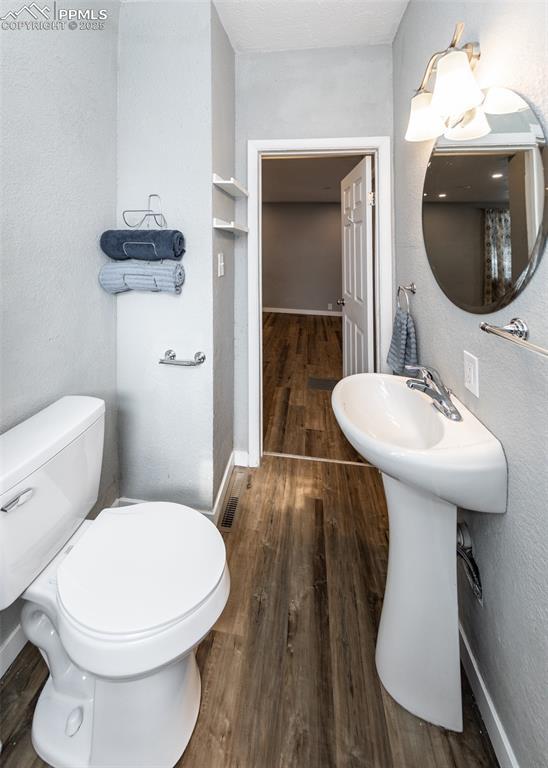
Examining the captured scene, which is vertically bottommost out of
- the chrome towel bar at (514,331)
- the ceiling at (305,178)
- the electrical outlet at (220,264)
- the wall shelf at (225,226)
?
the chrome towel bar at (514,331)

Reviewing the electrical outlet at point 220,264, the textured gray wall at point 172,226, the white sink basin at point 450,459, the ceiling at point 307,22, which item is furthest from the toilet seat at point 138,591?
the ceiling at point 307,22

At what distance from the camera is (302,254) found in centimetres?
788

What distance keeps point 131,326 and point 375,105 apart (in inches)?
69.8

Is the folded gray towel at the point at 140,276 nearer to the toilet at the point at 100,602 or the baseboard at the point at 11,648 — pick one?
the toilet at the point at 100,602

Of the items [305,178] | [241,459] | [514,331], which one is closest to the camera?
[514,331]

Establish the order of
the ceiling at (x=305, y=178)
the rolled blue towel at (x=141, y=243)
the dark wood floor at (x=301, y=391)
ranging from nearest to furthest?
the rolled blue towel at (x=141, y=243)
the dark wood floor at (x=301, y=391)
the ceiling at (x=305, y=178)

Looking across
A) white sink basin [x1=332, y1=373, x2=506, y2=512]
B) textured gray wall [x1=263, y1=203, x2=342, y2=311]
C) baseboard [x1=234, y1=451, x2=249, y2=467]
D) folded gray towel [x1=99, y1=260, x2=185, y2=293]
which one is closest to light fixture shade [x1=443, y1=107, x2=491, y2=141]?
white sink basin [x1=332, y1=373, x2=506, y2=512]

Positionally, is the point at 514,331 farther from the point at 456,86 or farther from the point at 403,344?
the point at 403,344

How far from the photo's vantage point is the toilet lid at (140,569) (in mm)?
895

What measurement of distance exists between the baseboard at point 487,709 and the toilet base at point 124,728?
83 cm

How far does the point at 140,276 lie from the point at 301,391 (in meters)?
2.49

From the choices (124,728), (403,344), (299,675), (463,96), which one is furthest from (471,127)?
(124,728)

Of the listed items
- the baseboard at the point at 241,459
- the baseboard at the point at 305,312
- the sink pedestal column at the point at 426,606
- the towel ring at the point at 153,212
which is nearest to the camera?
the sink pedestal column at the point at 426,606

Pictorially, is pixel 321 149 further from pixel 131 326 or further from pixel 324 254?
pixel 324 254
